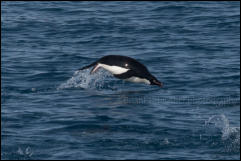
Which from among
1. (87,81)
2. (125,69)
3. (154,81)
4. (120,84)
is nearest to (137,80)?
(125,69)

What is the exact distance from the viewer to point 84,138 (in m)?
16.5

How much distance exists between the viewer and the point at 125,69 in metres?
22.0

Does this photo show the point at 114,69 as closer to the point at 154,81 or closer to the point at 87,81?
the point at 87,81

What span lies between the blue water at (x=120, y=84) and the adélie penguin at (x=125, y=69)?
0.36 metres

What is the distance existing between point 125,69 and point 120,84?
852 millimetres

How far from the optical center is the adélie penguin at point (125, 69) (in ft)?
71.7

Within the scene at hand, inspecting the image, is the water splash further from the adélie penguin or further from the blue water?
the adélie penguin

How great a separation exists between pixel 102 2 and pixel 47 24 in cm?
653

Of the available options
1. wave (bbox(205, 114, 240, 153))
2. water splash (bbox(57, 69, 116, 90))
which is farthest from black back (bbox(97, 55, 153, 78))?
wave (bbox(205, 114, 240, 153))

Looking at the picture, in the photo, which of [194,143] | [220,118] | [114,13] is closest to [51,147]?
[194,143]

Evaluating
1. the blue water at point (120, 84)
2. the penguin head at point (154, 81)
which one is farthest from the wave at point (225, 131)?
the penguin head at point (154, 81)

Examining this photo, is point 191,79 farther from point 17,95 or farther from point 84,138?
point 84,138

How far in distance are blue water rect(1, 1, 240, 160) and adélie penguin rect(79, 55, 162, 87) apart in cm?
36

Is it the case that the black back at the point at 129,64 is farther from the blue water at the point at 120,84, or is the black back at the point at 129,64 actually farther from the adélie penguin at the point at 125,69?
the blue water at the point at 120,84
